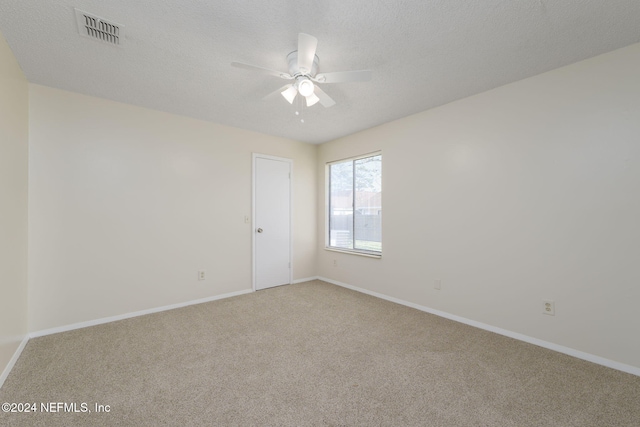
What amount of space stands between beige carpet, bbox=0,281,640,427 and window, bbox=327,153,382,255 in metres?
1.55

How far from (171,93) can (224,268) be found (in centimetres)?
233

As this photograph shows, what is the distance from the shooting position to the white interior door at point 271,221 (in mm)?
4246

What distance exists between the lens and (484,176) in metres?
2.86

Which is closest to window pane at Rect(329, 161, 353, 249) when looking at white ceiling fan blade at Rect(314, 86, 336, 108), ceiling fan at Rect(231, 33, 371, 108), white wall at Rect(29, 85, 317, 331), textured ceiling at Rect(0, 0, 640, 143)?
white wall at Rect(29, 85, 317, 331)

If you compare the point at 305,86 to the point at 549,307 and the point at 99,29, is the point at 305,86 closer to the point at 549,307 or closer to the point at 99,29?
the point at 99,29

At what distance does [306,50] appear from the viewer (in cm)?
183

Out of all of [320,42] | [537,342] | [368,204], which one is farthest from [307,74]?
[537,342]

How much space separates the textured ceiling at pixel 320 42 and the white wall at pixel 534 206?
0.96 feet

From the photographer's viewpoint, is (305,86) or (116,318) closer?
(305,86)

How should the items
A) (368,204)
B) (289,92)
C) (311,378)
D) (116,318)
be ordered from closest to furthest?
(311,378), (289,92), (116,318), (368,204)

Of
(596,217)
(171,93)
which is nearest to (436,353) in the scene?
(596,217)

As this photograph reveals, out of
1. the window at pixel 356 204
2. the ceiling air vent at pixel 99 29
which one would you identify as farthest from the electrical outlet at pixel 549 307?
the ceiling air vent at pixel 99 29

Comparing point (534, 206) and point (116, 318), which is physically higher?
point (534, 206)

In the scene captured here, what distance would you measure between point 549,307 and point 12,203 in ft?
15.3
